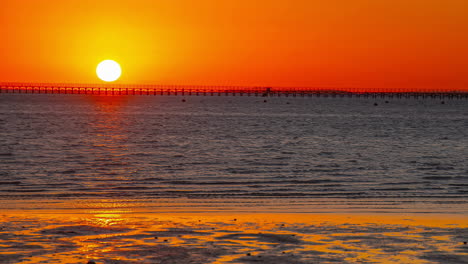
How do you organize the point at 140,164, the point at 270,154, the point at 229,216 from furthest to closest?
the point at 270,154
the point at 140,164
the point at 229,216

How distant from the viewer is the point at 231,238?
11.9 metres

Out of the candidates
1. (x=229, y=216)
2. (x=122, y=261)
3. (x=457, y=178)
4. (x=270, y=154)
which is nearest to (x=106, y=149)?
(x=270, y=154)

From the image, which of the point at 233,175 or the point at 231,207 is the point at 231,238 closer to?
the point at 231,207

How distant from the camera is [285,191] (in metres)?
20.0

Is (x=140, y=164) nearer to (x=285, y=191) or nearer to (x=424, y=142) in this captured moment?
(x=285, y=191)

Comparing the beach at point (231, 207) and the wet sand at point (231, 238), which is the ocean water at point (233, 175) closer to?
the beach at point (231, 207)

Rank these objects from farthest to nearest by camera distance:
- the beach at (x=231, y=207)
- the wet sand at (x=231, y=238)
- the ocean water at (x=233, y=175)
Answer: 1. the ocean water at (x=233, y=175)
2. the beach at (x=231, y=207)
3. the wet sand at (x=231, y=238)

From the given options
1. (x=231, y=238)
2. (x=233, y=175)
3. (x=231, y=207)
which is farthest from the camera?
(x=233, y=175)

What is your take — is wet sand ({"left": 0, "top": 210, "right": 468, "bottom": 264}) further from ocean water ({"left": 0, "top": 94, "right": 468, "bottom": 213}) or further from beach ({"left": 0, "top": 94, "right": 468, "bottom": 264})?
ocean water ({"left": 0, "top": 94, "right": 468, "bottom": 213})

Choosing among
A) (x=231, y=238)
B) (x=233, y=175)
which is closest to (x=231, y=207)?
(x=231, y=238)

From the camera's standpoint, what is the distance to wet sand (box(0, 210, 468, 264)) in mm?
10492

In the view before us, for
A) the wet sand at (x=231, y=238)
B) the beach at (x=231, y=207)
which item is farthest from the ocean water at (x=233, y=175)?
the wet sand at (x=231, y=238)

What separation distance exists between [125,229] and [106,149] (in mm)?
25331

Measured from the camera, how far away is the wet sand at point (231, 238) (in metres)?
10.5
